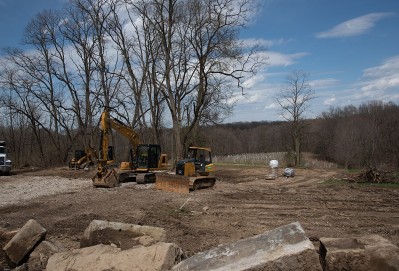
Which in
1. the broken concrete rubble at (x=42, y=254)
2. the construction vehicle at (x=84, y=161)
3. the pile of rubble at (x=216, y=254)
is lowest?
the broken concrete rubble at (x=42, y=254)

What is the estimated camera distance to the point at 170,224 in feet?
34.3

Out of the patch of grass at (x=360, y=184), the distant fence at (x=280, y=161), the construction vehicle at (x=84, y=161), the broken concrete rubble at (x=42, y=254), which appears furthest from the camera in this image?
the distant fence at (x=280, y=161)

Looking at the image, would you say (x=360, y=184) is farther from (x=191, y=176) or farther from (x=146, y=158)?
(x=146, y=158)

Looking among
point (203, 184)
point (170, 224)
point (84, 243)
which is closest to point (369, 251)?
point (84, 243)

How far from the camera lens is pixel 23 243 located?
7336 mm

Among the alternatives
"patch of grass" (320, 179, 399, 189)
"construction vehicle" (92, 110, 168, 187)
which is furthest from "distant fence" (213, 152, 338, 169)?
"construction vehicle" (92, 110, 168, 187)

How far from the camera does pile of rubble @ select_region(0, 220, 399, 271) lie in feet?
17.3

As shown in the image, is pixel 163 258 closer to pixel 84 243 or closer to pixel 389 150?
pixel 84 243

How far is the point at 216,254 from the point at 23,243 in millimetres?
3890

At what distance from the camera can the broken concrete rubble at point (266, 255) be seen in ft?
16.9

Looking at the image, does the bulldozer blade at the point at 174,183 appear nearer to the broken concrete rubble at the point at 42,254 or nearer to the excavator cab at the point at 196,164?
the excavator cab at the point at 196,164

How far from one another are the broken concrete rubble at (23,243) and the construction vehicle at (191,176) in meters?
9.76

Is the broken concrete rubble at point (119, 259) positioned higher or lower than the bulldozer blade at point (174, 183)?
lower

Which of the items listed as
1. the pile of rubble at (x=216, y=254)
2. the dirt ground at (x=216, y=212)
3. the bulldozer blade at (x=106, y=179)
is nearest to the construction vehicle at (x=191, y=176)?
the dirt ground at (x=216, y=212)
